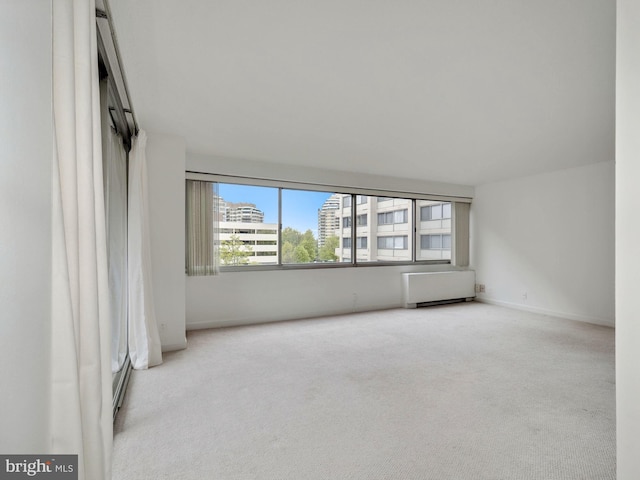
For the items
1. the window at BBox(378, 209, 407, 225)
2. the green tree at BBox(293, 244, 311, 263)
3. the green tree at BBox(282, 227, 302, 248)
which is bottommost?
the green tree at BBox(293, 244, 311, 263)

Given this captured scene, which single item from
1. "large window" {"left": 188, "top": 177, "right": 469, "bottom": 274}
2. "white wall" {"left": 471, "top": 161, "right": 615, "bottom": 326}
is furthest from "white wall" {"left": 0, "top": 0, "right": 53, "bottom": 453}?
"white wall" {"left": 471, "top": 161, "right": 615, "bottom": 326}

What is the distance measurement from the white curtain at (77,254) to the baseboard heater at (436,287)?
5.60m

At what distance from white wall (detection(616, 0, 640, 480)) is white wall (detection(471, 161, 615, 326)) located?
16.9ft

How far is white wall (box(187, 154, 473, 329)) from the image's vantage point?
4707 mm

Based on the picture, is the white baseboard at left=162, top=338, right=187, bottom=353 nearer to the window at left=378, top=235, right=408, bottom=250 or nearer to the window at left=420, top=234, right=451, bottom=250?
the window at left=378, top=235, right=408, bottom=250

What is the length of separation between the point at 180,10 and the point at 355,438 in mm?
2649

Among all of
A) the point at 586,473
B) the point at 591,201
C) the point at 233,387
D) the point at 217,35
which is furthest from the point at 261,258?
the point at 591,201

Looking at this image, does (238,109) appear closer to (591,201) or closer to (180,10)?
(180,10)

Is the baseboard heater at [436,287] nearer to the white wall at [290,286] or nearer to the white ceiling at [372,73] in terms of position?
the white wall at [290,286]

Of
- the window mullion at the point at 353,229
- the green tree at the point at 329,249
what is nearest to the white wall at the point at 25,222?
the green tree at the point at 329,249

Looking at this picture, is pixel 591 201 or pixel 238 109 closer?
pixel 238 109

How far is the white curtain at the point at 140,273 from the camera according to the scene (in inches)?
128

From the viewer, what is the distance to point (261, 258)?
521 cm

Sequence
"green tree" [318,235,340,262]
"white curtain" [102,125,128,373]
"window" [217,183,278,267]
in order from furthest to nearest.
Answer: "green tree" [318,235,340,262], "window" [217,183,278,267], "white curtain" [102,125,128,373]
